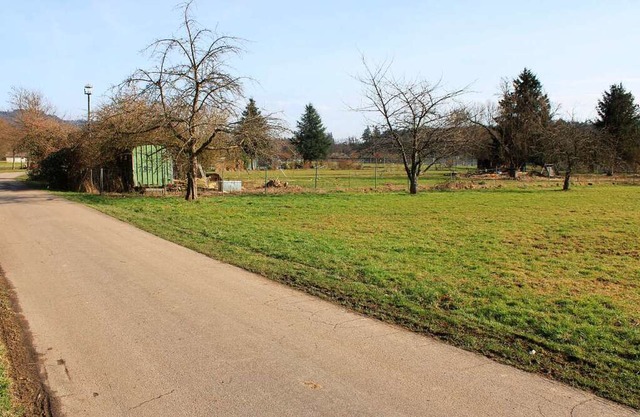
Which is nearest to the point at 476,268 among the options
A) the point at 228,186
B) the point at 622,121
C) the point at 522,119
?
the point at 228,186

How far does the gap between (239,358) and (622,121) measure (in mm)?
61841

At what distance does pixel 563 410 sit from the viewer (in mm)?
3709

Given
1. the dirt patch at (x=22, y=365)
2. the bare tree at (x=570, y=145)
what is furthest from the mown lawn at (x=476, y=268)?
the bare tree at (x=570, y=145)

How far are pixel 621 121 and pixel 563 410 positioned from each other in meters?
61.2

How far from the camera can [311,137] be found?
257 ft

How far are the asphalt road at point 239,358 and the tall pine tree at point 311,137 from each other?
71.1 m

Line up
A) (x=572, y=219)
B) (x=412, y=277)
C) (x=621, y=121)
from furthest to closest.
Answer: (x=621, y=121), (x=572, y=219), (x=412, y=277)

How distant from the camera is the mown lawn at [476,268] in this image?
502 cm

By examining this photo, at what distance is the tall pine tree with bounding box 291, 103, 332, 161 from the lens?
78.2 meters

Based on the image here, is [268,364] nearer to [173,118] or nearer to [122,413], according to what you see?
[122,413]

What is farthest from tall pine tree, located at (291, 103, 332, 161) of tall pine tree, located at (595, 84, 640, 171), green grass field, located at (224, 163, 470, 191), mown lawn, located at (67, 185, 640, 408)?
mown lawn, located at (67, 185, 640, 408)

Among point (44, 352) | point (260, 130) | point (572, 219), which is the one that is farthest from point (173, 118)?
point (44, 352)

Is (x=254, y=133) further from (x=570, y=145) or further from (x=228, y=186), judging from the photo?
(x=570, y=145)

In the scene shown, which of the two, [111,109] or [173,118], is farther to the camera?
[111,109]
